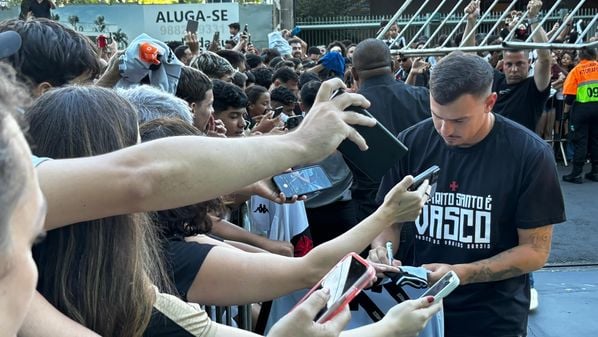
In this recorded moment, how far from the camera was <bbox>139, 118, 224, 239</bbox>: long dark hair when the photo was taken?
2.25 metres

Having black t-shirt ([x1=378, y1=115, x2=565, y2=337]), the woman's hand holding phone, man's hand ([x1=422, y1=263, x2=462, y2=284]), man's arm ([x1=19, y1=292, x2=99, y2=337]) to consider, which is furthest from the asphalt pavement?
man's arm ([x1=19, y1=292, x2=99, y2=337])

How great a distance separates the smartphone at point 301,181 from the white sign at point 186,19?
43.4 ft

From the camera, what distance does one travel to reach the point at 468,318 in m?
2.96

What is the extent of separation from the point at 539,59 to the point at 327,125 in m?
3.72

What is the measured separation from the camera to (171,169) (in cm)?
156

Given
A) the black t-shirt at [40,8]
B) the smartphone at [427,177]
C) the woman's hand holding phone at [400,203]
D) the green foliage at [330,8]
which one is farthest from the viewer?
the green foliage at [330,8]

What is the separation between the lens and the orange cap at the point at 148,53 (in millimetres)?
3770

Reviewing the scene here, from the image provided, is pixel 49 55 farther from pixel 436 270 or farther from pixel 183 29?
pixel 183 29

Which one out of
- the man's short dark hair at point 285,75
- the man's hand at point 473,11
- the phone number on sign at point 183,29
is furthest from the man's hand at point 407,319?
the phone number on sign at point 183,29

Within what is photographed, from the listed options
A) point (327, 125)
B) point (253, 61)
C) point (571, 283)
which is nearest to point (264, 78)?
point (253, 61)

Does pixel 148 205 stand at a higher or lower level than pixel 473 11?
lower

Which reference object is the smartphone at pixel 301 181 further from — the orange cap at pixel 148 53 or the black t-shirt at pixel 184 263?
the black t-shirt at pixel 184 263

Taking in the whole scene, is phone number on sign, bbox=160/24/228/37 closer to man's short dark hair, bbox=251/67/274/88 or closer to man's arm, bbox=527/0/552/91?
man's short dark hair, bbox=251/67/274/88

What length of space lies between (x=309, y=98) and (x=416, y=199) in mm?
2938
